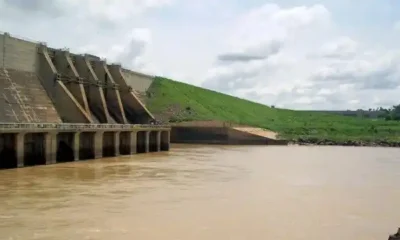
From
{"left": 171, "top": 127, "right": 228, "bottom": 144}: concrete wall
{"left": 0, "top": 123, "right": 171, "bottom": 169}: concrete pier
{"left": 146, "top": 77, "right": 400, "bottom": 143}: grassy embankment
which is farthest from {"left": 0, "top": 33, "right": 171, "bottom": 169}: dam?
{"left": 146, "top": 77, "right": 400, "bottom": 143}: grassy embankment

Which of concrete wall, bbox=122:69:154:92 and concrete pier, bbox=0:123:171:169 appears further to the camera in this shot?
concrete wall, bbox=122:69:154:92

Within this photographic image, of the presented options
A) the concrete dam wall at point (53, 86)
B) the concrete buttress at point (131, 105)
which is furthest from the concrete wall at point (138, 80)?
the concrete dam wall at point (53, 86)

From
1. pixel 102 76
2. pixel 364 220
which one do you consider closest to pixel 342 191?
pixel 364 220

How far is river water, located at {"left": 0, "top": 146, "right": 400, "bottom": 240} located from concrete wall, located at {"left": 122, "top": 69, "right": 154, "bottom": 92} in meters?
35.9

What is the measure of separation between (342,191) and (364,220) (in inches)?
291

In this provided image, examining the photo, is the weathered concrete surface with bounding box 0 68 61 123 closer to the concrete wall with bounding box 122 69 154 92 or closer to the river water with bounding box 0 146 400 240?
the river water with bounding box 0 146 400 240

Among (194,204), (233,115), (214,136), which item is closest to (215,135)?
(214,136)

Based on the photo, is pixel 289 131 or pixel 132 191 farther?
pixel 289 131

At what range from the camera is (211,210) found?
1861 cm

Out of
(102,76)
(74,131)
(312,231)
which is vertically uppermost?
(102,76)

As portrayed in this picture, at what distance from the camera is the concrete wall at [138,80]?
6906 cm

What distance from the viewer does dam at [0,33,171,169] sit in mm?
34594

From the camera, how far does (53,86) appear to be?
44438 millimetres

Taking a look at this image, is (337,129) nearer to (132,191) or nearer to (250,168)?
(250,168)
